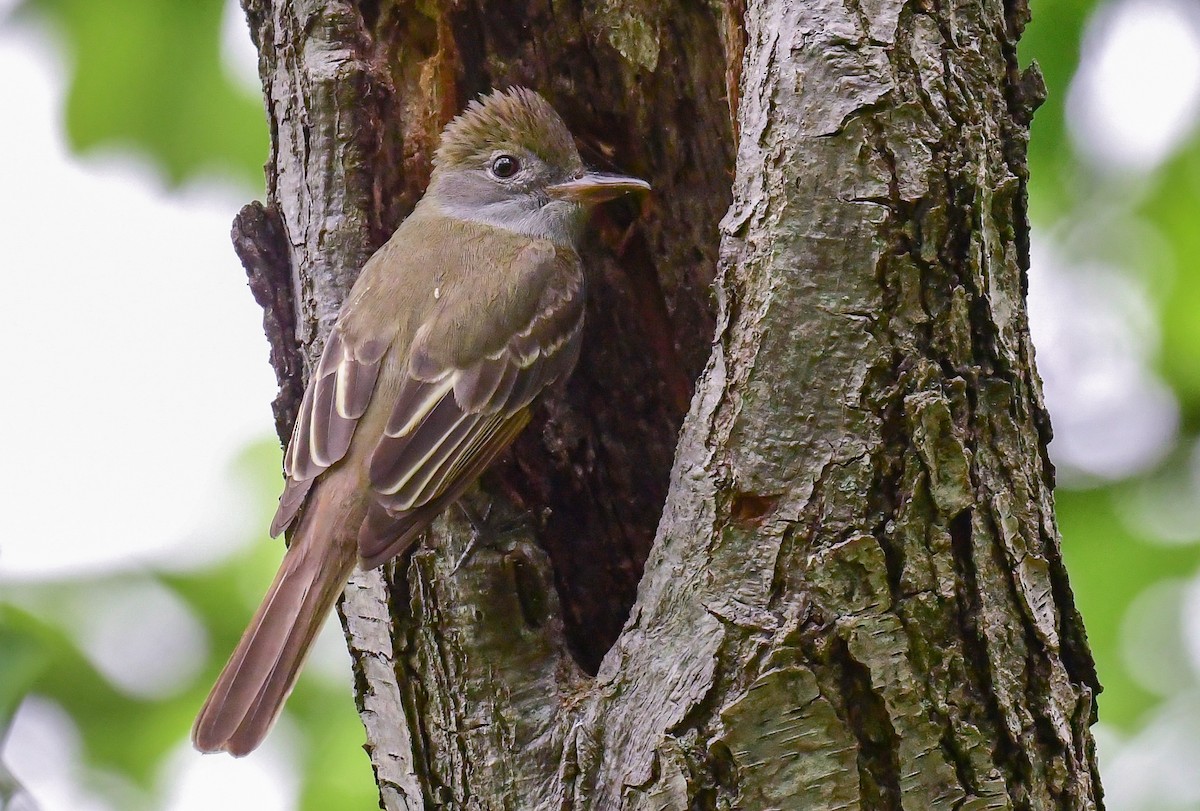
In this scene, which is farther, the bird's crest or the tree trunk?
the bird's crest

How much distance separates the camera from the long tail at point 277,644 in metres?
2.83

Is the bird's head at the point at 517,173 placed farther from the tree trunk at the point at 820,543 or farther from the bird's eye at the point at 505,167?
the tree trunk at the point at 820,543

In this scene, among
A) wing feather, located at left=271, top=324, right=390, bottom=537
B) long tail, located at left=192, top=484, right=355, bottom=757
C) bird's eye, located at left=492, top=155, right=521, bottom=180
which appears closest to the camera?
long tail, located at left=192, top=484, right=355, bottom=757

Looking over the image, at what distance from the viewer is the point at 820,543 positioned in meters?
2.57

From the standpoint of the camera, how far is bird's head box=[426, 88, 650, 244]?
4.00 m

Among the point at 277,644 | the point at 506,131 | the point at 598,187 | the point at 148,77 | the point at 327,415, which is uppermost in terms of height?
the point at 506,131

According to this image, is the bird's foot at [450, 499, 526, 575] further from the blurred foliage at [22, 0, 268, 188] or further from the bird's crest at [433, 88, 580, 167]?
the blurred foliage at [22, 0, 268, 188]

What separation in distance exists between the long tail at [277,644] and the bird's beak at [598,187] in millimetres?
1315

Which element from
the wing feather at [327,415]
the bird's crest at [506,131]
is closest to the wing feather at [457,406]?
the wing feather at [327,415]

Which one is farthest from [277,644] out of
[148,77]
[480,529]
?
[148,77]

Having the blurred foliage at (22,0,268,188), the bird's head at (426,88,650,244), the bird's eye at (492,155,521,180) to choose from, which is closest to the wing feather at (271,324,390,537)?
the bird's head at (426,88,650,244)

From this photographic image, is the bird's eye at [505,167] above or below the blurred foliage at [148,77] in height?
above

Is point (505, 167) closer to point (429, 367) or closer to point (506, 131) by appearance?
point (506, 131)

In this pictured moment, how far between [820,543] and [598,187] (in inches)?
65.5
